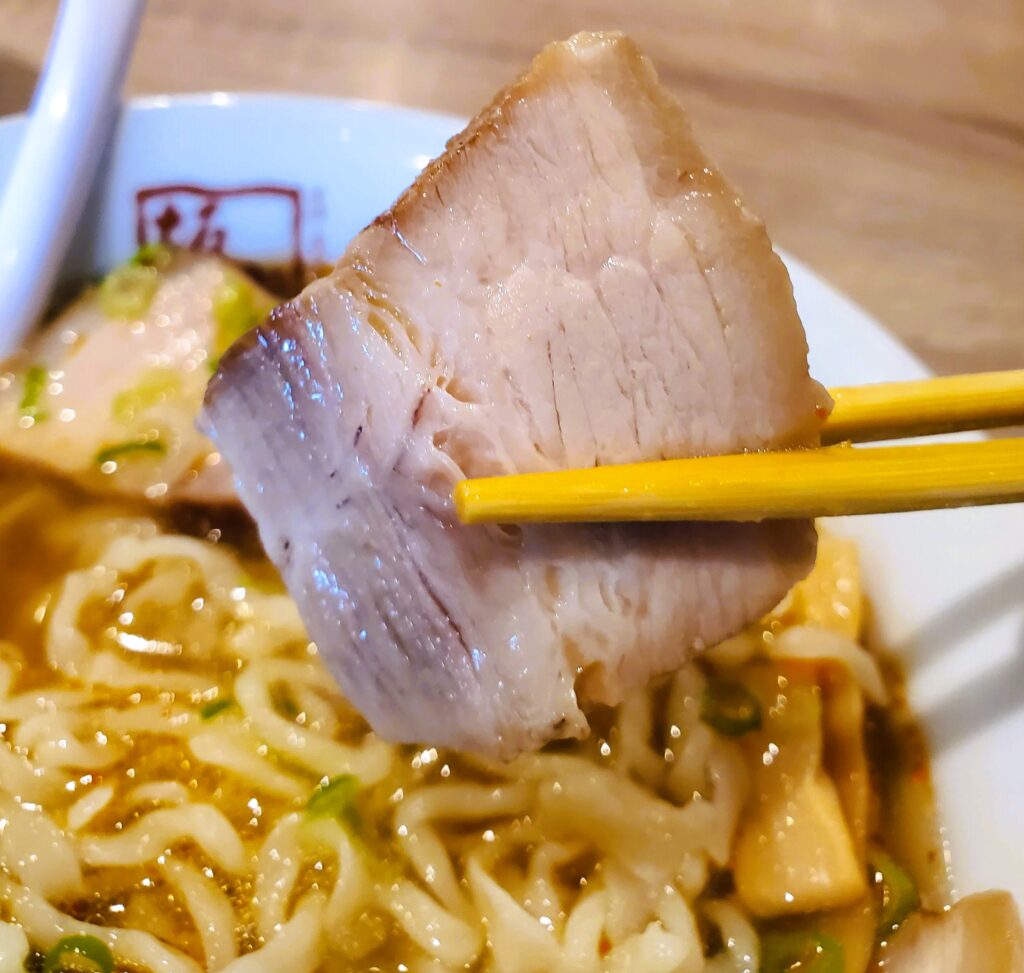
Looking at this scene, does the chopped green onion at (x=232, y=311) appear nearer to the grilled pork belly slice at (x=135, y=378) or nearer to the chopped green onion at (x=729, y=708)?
the grilled pork belly slice at (x=135, y=378)

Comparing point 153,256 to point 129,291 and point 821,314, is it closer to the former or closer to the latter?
point 129,291

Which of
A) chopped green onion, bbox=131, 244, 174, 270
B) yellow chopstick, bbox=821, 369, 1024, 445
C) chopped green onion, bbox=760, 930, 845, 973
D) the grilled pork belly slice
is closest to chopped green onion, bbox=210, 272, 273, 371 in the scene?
the grilled pork belly slice

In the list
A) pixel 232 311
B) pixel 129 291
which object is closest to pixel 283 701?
pixel 232 311

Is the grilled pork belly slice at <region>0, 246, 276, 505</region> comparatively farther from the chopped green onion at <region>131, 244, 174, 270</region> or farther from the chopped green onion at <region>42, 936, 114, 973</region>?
the chopped green onion at <region>42, 936, 114, 973</region>

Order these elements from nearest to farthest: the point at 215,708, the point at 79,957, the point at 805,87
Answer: the point at 79,957 → the point at 215,708 → the point at 805,87

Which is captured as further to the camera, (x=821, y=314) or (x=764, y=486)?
(x=821, y=314)

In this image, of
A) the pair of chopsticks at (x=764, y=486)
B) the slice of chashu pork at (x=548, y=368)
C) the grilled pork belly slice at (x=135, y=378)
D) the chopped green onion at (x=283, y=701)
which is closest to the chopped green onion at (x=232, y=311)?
the grilled pork belly slice at (x=135, y=378)
